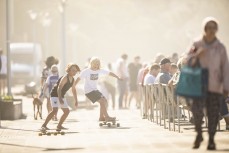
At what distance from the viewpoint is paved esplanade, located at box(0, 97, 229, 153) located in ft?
51.4

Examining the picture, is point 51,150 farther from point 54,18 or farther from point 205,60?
point 54,18

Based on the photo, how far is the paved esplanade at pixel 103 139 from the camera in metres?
15.7

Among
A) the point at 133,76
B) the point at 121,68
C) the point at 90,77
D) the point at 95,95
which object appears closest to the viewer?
the point at 95,95

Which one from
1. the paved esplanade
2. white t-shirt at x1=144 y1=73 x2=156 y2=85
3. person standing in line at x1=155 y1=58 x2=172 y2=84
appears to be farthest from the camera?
white t-shirt at x1=144 y1=73 x2=156 y2=85

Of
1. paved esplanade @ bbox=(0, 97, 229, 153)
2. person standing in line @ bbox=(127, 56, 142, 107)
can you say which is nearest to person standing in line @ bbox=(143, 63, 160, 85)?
paved esplanade @ bbox=(0, 97, 229, 153)

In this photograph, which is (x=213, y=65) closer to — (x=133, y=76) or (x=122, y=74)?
(x=122, y=74)

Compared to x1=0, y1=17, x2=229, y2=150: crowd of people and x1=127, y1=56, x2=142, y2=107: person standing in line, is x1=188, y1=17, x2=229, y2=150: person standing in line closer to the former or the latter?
x1=0, y1=17, x2=229, y2=150: crowd of people

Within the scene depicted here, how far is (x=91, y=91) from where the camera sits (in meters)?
22.8

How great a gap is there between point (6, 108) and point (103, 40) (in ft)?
322

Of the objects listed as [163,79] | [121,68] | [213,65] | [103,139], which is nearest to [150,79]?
[163,79]

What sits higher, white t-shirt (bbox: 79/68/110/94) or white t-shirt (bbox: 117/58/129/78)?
white t-shirt (bbox: 117/58/129/78)

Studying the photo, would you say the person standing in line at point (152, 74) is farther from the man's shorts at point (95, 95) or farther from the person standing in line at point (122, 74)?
the person standing in line at point (122, 74)

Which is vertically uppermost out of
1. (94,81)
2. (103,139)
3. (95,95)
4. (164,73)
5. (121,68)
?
(121,68)

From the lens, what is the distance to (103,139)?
1781 centimetres
